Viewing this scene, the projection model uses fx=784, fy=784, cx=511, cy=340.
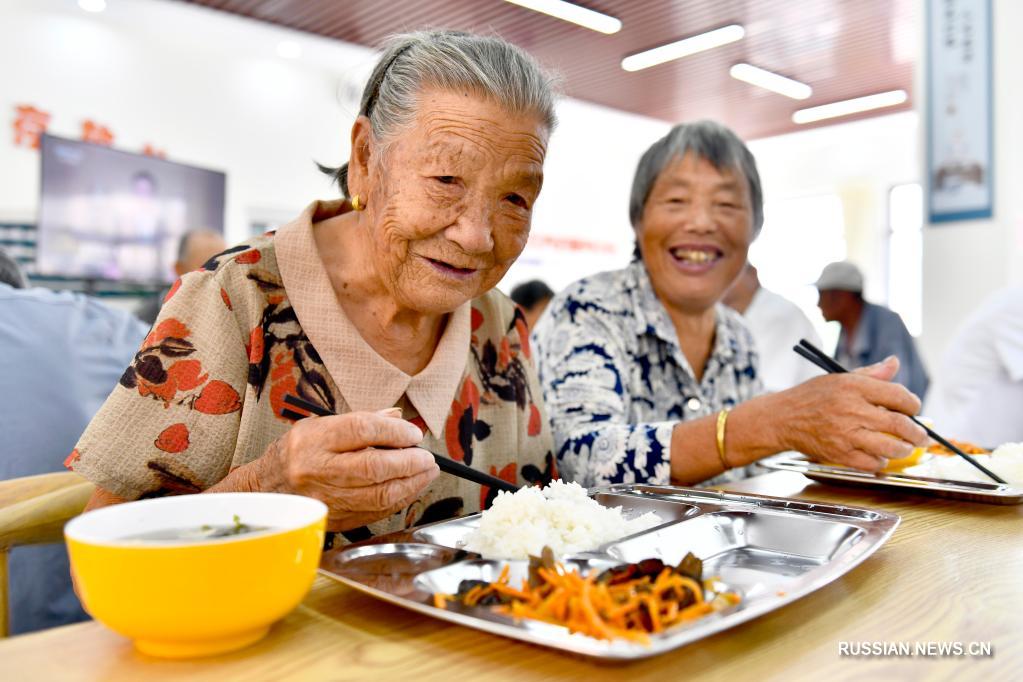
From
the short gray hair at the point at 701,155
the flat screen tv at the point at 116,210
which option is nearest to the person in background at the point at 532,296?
the short gray hair at the point at 701,155

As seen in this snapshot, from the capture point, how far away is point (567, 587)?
732 millimetres

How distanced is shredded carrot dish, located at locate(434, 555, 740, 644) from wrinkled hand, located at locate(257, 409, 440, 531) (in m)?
0.18

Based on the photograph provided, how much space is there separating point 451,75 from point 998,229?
4583 millimetres

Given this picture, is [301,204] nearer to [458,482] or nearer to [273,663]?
[458,482]

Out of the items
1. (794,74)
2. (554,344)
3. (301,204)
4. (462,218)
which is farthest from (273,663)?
(794,74)

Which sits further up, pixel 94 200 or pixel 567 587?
pixel 94 200

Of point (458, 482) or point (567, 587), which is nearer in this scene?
point (567, 587)

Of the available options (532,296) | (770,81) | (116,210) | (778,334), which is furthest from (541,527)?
(770,81)

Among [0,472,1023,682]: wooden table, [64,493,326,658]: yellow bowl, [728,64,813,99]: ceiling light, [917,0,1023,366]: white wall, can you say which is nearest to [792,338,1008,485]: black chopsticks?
[0,472,1023,682]: wooden table

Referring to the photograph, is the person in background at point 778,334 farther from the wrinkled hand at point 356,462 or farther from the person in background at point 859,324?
the wrinkled hand at point 356,462

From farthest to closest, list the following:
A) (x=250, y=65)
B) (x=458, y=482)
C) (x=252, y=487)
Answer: (x=250, y=65), (x=458, y=482), (x=252, y=487)

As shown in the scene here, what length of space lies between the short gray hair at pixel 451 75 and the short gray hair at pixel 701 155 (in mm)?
904

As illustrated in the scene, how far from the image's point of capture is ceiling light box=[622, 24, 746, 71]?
7.29m

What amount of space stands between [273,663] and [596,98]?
30.1ft
